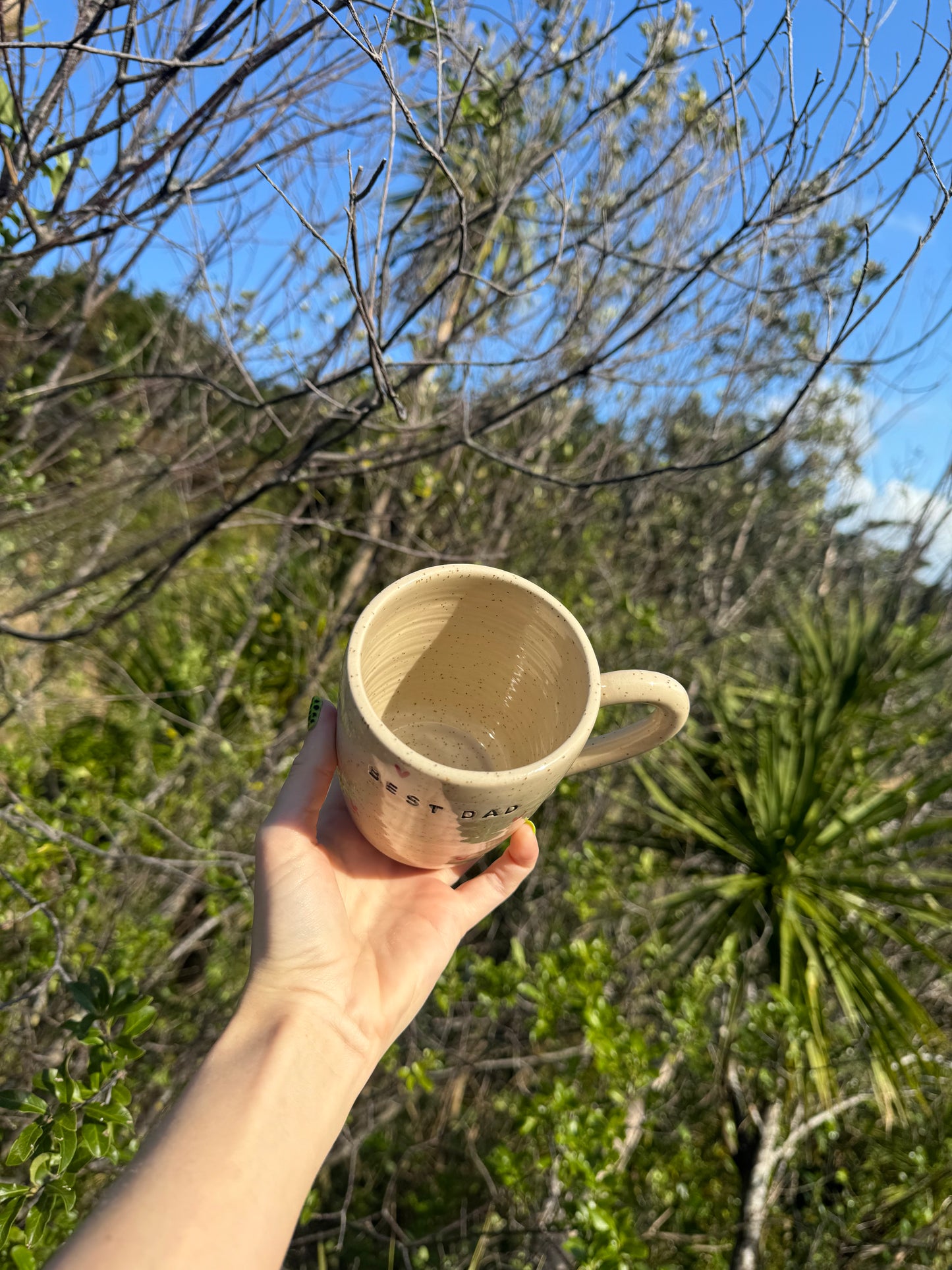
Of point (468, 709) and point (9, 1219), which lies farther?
point (468, 709)

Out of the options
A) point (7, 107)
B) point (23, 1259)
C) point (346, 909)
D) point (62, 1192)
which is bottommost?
point (23, 1259)

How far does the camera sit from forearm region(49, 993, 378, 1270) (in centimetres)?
68

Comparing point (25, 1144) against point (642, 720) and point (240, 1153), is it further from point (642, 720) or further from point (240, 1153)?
point (642, 720)

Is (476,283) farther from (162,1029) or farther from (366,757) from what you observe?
(162,1029)

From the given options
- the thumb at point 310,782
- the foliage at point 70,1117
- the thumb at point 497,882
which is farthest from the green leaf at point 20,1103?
the thumb at point 497,882

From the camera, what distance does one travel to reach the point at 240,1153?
2.54 ft

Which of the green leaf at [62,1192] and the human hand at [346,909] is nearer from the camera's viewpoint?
the green leaf at [62,1192]

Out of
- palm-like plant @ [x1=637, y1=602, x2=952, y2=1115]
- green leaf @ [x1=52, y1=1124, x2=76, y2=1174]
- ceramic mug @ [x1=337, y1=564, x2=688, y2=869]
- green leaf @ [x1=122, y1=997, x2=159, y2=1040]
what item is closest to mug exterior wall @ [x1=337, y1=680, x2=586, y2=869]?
ceramic mug @ [x1=337, y1=564, x2=688, y2=869]

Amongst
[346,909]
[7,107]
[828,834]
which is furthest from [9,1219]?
[828,834]

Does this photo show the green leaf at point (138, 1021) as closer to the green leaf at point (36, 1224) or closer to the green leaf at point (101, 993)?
the green leaf at point (101, 993)

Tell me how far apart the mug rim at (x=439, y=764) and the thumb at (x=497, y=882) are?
0.29 metres

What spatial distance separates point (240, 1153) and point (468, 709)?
0.81 meters

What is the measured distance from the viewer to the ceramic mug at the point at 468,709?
894 millimetres

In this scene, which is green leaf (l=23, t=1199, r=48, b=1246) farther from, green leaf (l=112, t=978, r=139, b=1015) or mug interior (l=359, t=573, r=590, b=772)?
mug interior (l=359, t=573, r=590, b=772)
